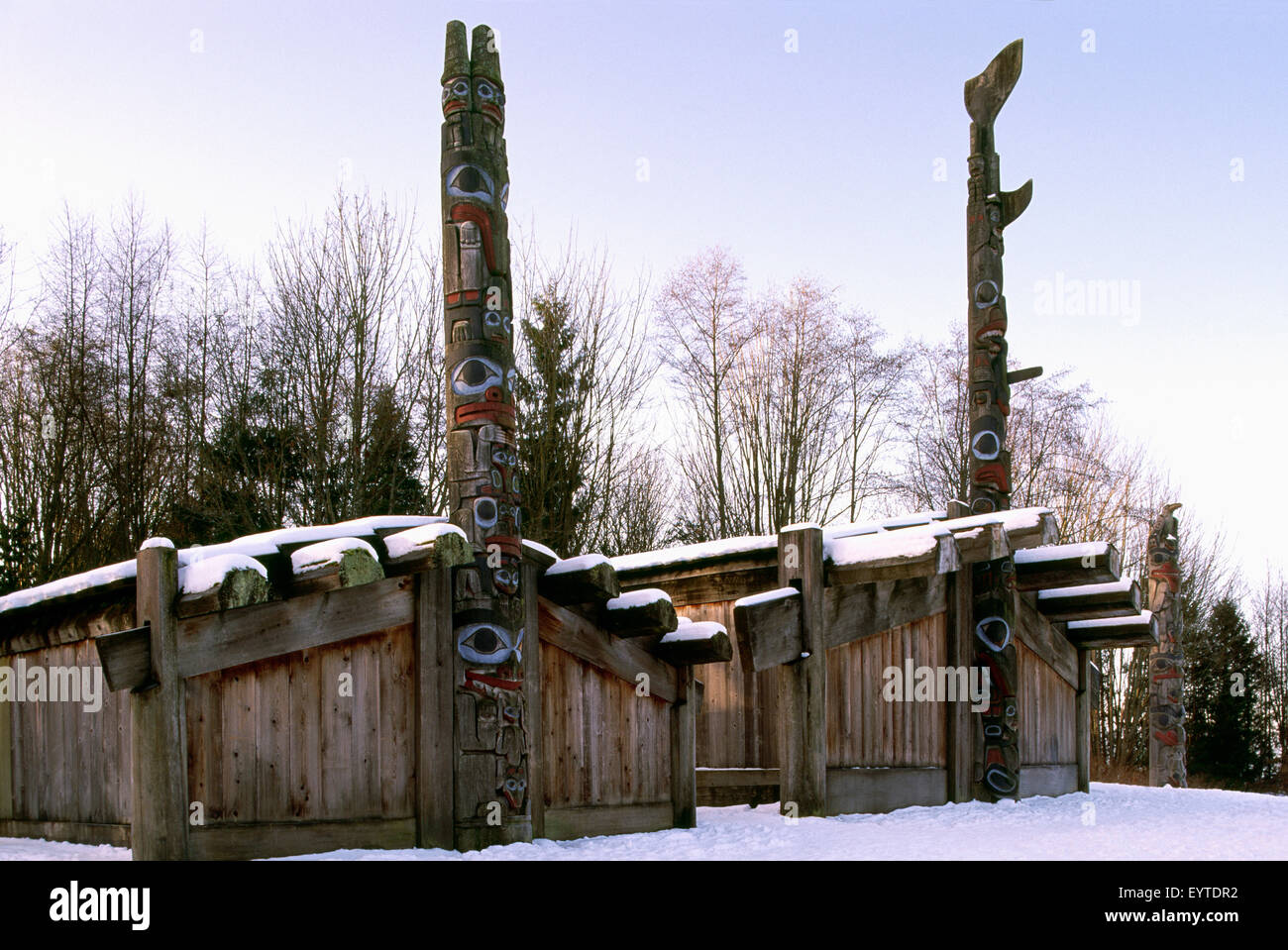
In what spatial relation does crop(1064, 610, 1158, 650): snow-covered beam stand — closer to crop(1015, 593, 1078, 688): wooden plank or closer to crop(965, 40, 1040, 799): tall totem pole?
crop(1015, 593, 1078, 688): wooden plank

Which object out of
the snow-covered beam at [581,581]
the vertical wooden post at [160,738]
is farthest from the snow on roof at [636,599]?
the vertical wooden post at [160,738]

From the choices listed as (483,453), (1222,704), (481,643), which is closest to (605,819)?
(481,643)

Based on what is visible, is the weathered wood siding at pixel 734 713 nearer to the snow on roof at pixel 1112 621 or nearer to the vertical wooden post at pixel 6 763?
the snow on roof at pixel 1112 621

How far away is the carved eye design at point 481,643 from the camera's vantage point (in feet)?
30.3

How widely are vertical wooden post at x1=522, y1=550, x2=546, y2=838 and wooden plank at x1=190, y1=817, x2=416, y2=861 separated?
3.77 ft

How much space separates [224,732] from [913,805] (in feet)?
25.5

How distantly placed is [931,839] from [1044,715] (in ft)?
21.5

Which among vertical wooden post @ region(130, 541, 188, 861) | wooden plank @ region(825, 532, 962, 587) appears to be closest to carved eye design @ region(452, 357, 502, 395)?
vertical wooden post @ region(130, 541, 188, 861)

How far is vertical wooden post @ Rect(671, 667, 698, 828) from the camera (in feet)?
36.8

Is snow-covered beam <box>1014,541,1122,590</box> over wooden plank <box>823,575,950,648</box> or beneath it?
over

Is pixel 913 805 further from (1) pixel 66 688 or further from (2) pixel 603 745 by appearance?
(1) pixel 66 688

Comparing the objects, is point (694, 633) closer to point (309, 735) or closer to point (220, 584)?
point (309, 735)

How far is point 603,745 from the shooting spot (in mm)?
10703
